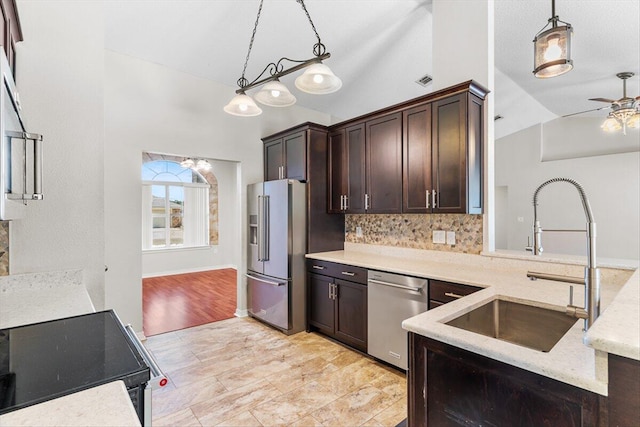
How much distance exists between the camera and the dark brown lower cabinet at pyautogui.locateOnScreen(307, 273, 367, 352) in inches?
118

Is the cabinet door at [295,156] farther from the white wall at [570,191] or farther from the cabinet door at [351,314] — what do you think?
the white wall at [570,191]

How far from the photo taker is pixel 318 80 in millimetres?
2205

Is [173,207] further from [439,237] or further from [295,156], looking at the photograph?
[439,237]

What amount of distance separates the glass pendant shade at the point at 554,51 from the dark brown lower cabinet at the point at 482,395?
185 centimetres

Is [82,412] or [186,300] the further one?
[186,300]

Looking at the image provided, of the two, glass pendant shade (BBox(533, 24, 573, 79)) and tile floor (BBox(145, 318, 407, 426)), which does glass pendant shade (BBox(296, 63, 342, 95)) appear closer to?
glass pendant shade (BBox(533, 24, 573, 79))

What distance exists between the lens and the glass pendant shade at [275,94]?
8.02 feet

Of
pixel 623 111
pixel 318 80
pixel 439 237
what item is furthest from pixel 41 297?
pixel 623 111

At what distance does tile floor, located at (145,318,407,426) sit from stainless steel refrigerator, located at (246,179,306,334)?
12.2 inches

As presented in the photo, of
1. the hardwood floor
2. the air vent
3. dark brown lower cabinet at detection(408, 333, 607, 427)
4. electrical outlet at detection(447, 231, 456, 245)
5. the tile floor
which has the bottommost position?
the tile floor

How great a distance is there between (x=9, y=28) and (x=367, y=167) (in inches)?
109

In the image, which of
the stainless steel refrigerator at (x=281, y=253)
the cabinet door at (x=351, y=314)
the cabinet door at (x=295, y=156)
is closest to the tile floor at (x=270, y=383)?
the cabinet door at (x=351, y=314)

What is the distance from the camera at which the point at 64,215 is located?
1.85m

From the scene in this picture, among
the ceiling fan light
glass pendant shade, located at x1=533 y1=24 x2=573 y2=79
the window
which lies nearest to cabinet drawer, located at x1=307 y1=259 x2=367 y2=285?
glass pendant shade, located at x1=533 y1=24 x2=573 y2=79
